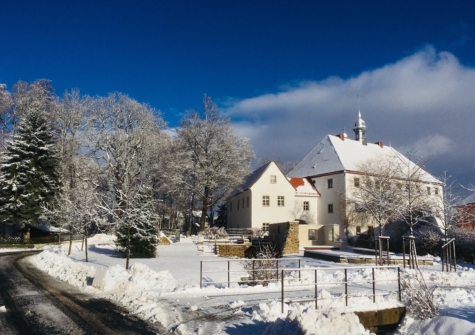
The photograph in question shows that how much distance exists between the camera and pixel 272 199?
46188 mm

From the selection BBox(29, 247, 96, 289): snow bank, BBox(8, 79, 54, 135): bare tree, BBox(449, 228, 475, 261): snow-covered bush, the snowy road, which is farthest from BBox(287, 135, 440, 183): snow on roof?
the snowy road

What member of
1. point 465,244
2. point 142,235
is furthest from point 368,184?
point 142,235

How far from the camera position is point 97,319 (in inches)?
397

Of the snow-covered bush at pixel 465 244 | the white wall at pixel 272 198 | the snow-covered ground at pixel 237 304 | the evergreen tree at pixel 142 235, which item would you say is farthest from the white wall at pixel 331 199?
the snow-covered ground at pixel 237 304

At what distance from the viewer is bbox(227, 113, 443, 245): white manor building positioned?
148 feet

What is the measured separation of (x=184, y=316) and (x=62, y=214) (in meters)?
23.0

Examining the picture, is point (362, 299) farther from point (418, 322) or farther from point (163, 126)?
point (163, 126)

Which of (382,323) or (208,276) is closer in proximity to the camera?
(382,323)

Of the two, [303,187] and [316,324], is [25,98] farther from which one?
[316,324]

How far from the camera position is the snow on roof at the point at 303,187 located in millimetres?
48719

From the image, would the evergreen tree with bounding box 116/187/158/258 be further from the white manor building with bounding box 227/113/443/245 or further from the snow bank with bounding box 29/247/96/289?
the white manor building with bounding box 227/113/443/245

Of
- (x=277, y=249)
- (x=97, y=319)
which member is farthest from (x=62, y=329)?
(x=277, y=249)

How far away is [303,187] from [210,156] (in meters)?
12.6

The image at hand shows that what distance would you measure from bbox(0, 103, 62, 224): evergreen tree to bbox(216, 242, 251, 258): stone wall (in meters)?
15.1
